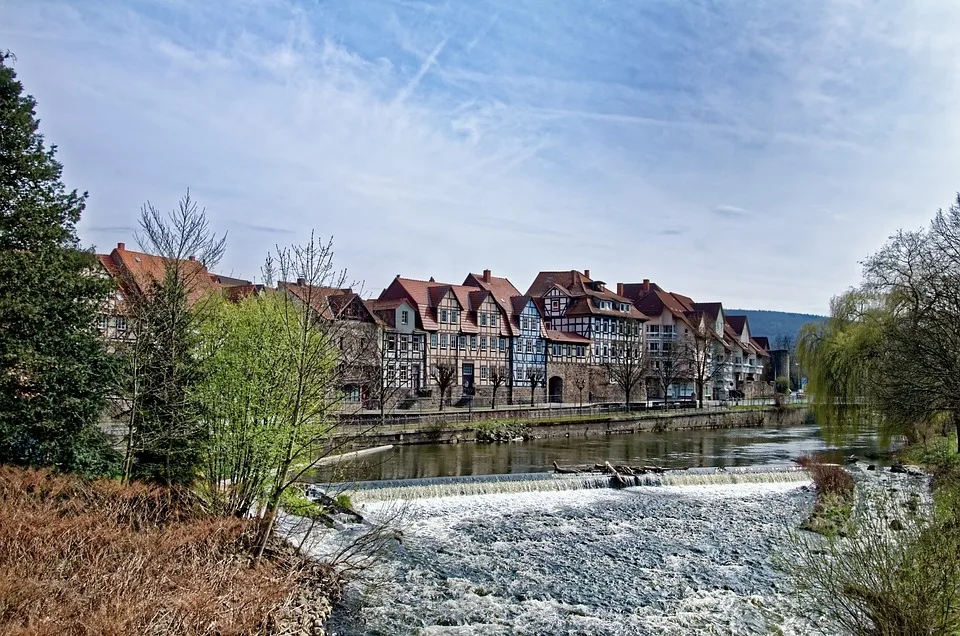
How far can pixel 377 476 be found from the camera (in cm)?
2662

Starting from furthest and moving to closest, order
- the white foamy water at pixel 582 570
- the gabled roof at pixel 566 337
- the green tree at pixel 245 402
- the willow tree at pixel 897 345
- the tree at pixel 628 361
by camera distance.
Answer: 1. the gabled roof at pixel 566 337
2. the tree at pixel 628 361
3. the willow tree at pixel 897 345
4. the green tree at pixel 245 402
5. the white foamy water at pixel 582 570

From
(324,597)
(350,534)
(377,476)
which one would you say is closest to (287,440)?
(324,597)

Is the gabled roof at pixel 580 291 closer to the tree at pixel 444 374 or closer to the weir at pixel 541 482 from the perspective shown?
the tree at pixel 444 374

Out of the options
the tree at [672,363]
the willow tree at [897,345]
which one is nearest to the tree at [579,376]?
the tree at [672,363]

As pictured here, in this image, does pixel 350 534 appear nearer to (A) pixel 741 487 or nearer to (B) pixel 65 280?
(B) pixel 65 280

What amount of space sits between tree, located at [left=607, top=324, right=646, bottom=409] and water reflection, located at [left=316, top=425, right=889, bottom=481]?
45.3ft

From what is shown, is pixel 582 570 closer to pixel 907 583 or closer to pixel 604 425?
pixel 907 583

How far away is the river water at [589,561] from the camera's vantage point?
11.9 metres

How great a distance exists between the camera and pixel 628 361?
61.9m

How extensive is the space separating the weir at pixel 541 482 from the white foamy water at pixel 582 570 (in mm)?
586

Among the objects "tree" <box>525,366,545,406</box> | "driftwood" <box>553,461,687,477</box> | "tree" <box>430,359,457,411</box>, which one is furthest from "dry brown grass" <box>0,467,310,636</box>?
"tree" <box>525,366,545,406</box>

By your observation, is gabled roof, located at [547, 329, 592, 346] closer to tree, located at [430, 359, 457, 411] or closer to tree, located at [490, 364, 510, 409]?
tree, located at [490, 364, 510, 409]

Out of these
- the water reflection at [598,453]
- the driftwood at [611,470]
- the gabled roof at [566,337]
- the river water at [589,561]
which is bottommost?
the water reflection at [598,453]

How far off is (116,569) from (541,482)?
16.6 meters
